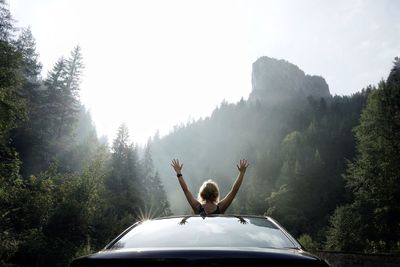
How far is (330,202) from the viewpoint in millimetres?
83750

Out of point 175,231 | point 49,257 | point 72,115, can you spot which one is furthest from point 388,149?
point 72,115

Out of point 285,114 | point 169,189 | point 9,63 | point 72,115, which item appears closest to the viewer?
point 9,63

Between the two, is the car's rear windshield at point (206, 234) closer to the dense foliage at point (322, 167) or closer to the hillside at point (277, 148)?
the dense foliage at point (322, 167)

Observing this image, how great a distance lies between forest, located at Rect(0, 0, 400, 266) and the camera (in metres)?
27.1

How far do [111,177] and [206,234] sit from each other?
205 feet

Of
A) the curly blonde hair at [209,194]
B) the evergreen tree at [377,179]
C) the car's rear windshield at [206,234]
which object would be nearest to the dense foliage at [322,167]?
the evergreen tree at [377,179]

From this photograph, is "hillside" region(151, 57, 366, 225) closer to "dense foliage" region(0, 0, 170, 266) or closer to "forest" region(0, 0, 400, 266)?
"forest" region(0, 0, 400, 266)

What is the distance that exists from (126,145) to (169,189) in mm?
105284

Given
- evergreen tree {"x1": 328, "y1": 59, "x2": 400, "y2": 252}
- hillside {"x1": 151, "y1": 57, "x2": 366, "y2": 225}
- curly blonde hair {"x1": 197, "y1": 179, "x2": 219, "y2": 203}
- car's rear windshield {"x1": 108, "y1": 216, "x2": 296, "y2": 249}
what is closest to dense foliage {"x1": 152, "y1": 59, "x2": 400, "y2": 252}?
evergreen tree {"x1": 328, "y1": 59, "x2": 400, "y2": 252}

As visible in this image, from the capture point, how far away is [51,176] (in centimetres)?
3494

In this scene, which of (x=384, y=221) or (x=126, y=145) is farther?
(x=126, y=145)

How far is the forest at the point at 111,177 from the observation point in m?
27.1

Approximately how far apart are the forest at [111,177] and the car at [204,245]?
1731 centimetres

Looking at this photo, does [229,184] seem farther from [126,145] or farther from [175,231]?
[175,231]
